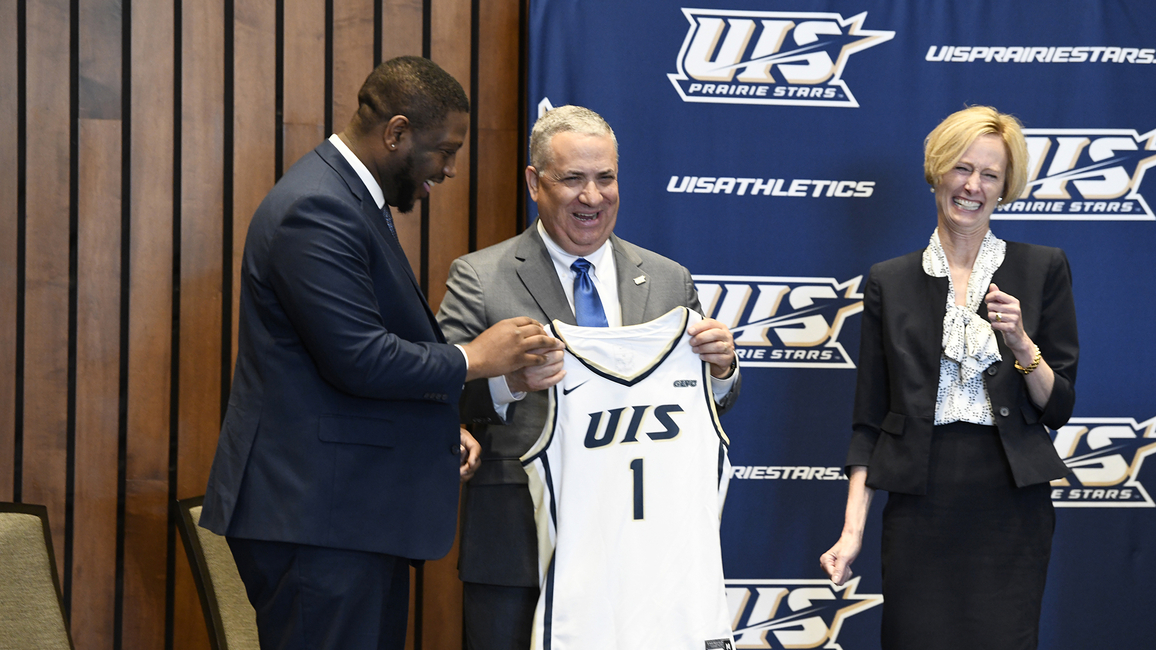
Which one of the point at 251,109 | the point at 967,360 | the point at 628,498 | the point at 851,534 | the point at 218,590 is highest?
the point at 251,109

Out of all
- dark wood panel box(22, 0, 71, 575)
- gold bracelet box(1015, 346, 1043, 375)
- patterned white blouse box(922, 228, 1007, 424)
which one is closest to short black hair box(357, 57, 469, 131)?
patterned white blouse box(922, 228, 1007, 424)

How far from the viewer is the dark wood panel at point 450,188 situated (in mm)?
3250

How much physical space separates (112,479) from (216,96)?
1.41 metres

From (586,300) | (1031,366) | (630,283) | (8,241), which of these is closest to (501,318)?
(586,300)

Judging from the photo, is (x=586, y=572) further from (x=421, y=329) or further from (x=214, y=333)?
(x=214, y=333)

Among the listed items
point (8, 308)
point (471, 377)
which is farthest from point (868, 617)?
point (8, 308)

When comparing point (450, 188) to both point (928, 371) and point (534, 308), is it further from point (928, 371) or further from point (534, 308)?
point (928, 371)

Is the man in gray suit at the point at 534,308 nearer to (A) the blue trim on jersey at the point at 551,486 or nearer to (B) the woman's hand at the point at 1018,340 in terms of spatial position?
(A) the blue trim on jersey at the point at 551,486

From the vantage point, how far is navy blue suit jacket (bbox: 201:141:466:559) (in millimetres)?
1741

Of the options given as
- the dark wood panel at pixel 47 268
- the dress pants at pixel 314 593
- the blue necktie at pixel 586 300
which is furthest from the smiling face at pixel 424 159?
the dark wood panel at pixel 47 268

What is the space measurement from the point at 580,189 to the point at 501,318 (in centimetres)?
38

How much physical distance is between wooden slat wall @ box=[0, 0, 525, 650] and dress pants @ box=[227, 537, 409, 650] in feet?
5.00

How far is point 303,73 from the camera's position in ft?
10.5

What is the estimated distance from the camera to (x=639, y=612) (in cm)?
200
